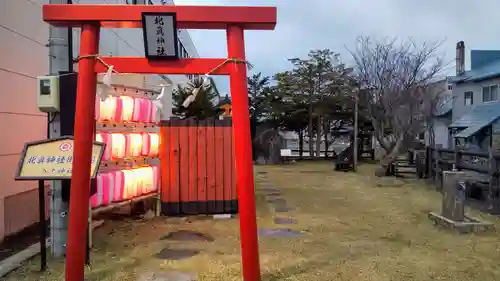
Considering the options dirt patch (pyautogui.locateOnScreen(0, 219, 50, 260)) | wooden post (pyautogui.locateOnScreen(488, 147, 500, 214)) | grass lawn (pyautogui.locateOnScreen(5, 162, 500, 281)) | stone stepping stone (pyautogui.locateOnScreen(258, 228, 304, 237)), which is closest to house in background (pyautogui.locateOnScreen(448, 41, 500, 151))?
wooden post (pyautogui.locateOnScreen(488, 147, 500, 214))

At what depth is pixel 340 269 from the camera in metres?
4.84

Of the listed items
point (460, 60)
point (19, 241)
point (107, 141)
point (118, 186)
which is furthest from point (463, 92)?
point (19, 241)

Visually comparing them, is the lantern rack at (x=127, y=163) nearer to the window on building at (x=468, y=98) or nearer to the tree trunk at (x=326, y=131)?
the tree trunk at (x=326, y=131)

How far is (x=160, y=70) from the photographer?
14.3ft

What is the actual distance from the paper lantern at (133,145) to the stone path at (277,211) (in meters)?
2.47

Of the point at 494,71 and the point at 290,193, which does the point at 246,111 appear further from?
the point at 494,71

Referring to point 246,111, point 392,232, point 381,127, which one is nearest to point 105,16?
point 246,111

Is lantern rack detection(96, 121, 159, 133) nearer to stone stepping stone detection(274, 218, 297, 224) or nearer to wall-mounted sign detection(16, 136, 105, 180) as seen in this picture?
wall-mounted sign detection(16, 136, 105, 180)

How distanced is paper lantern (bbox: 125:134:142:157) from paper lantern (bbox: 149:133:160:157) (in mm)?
366

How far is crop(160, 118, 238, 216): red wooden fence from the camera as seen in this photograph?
8.10m

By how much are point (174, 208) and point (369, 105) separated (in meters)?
12.0

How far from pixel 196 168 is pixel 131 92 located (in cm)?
188

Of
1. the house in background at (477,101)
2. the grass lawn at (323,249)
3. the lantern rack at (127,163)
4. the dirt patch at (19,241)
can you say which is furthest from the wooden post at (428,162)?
the dirt patch at (19,241)

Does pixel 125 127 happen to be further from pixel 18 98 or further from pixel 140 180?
pixel 18 98
